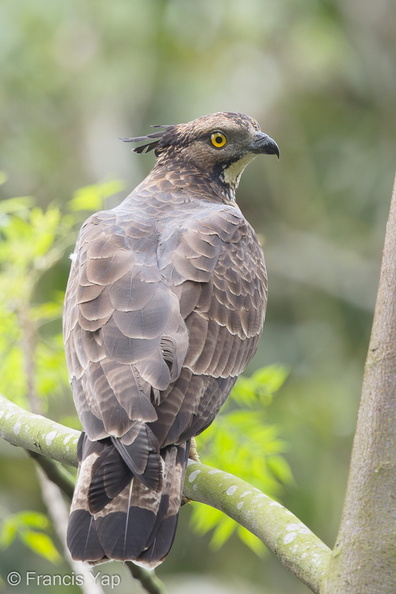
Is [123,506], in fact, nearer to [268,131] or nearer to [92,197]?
[92,197]

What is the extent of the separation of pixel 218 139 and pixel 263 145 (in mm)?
322

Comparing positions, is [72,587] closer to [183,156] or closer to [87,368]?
[183,156]

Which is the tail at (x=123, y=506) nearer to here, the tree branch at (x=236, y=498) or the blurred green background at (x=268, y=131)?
the tree branch at (x=236, y=498)

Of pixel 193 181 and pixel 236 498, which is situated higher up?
pixel 193 181

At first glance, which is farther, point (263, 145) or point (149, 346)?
point (263, 145)

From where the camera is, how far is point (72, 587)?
10.5 m

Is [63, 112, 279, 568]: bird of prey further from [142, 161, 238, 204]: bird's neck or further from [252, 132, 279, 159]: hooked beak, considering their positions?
[252, 132, 279, 159]: hooked beak

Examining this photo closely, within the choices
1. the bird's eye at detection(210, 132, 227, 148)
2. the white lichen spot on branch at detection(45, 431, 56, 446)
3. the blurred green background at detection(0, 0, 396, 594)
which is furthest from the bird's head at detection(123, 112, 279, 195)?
the blurred green background at detection(0, 0, 396, 594)

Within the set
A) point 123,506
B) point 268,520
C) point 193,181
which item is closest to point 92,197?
point 193,181

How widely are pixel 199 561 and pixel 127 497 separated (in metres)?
8.33

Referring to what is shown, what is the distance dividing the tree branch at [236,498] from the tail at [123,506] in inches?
6.5

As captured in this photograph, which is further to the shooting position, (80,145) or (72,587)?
(80,145)

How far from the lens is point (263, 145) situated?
5.43 m

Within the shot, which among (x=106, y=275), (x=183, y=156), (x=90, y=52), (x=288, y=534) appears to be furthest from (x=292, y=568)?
(x=90, y=52)
